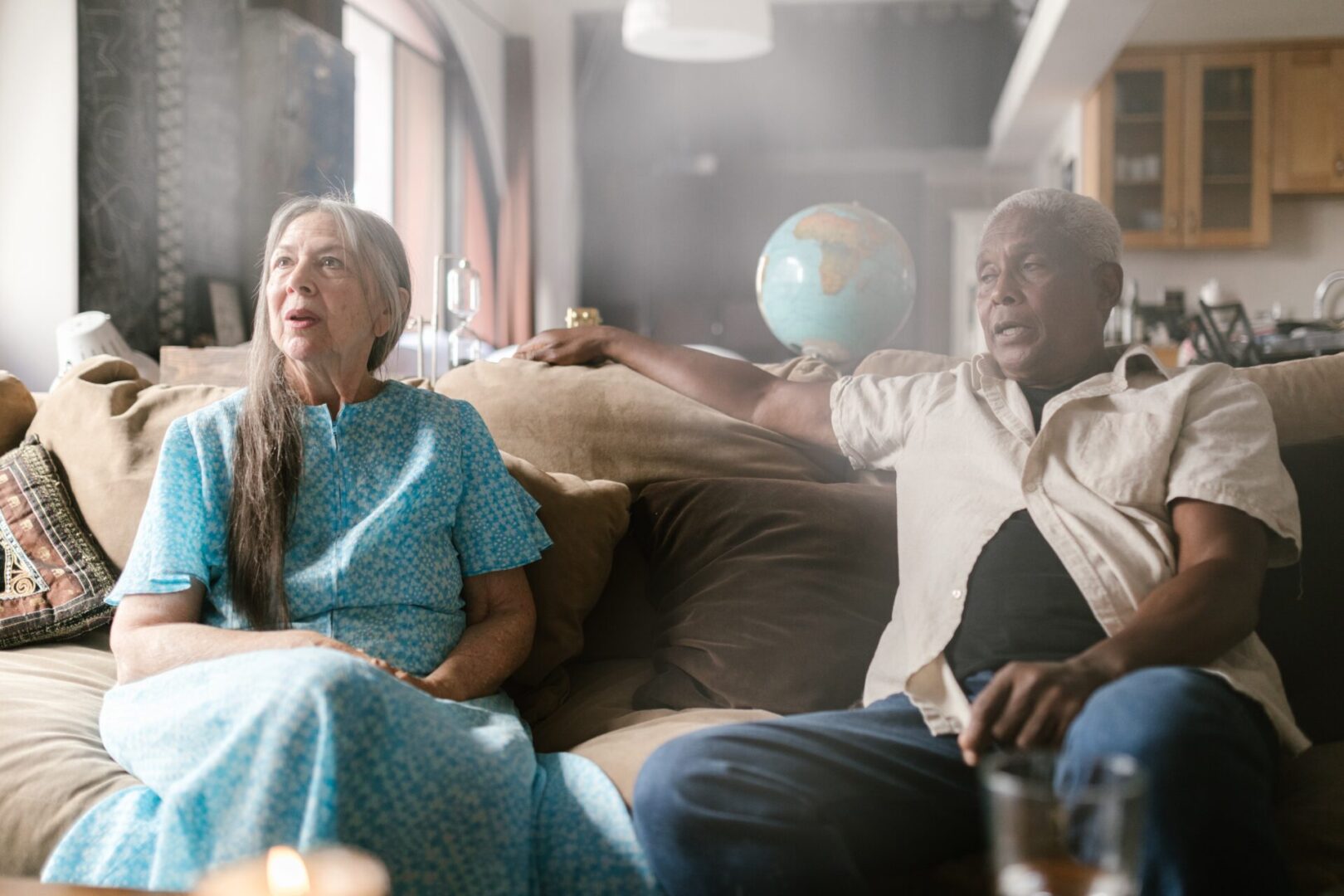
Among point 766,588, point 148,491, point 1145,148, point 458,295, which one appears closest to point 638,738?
point 766,588

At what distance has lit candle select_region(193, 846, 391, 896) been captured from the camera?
37.3 inches

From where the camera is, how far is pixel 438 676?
154 cm

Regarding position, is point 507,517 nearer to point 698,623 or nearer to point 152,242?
point 698,623

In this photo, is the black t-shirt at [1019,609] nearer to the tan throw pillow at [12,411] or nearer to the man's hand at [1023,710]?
the man's hand at [1023,710]

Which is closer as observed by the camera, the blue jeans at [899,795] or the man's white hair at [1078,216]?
the blue jeans at [899,795]

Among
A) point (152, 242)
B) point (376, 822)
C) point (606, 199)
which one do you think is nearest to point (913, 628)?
point (376, 822)

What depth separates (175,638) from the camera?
1500 mm

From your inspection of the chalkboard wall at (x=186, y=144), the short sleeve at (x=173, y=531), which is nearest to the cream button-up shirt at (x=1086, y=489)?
the short sleeve at (x=173, y=531)

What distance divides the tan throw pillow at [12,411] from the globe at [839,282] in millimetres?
1405

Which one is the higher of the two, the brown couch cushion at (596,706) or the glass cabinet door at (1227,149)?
the glass cabinet door at (1227,149)

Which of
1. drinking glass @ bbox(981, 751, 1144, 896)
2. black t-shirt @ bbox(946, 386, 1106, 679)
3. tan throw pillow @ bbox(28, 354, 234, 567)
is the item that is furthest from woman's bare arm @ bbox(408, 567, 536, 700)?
drinking glass @ bbox(981, 751, 1144, 896)

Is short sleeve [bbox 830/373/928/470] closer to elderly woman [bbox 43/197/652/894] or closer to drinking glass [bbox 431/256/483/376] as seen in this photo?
elderly woman [bbox 43/197/652/894]

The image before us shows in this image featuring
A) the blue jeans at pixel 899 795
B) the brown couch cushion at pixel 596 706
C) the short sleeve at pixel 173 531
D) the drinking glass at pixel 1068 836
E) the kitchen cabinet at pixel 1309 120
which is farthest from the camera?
the kitchen cabinet at pixel 1309 120

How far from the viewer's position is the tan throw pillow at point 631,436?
197cm
